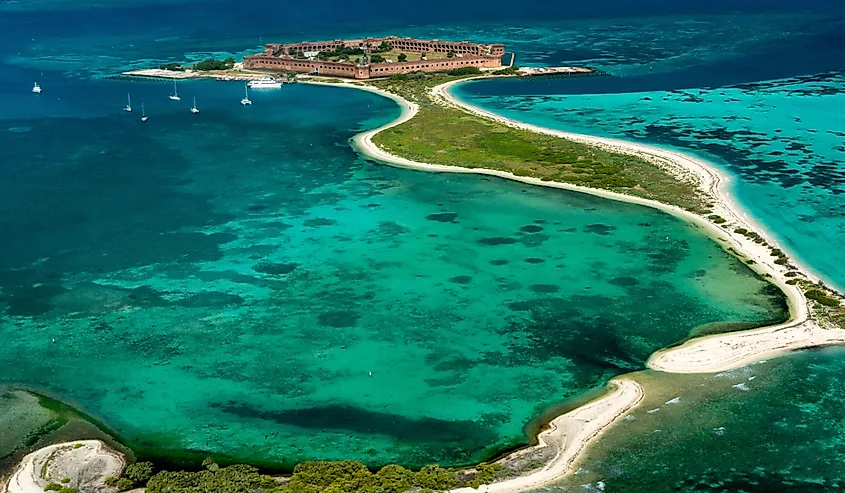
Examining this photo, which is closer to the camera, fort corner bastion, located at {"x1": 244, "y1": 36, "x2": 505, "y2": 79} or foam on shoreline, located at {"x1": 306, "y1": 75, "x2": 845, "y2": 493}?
foam on shoreline, located at {"x1": 306, "y1": 75, "x2": 845, "y2": 493}

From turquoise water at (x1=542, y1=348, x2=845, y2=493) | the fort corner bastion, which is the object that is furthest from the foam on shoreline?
the fort corner bastion

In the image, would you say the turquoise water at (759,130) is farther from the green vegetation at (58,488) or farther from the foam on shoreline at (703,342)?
the green vegetation at (58,488)

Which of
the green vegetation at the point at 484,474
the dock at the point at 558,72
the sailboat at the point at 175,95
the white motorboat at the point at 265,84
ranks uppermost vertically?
the dock at the point at 558,72

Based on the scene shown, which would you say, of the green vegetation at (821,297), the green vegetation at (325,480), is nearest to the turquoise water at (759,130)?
the green vegetation at (821,297)

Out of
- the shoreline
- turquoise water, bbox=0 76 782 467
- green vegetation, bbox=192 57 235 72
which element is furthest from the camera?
green vegetation, bbox=192 57 235 72

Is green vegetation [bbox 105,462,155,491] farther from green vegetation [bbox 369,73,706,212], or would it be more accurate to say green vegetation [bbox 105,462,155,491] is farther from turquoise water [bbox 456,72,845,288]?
green vegetation [bbox 369,73,706,212]

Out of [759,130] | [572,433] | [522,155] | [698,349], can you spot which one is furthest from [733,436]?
[759,130]

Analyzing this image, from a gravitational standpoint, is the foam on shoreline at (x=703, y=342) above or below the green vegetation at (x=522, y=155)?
below
